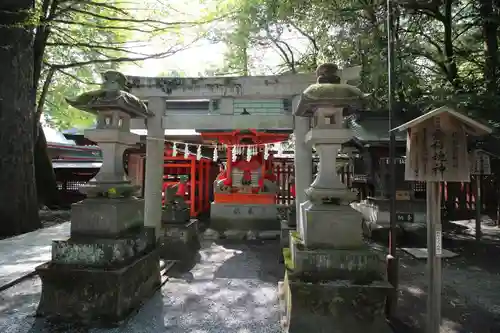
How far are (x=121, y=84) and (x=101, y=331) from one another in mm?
3589

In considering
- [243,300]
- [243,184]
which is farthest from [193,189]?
[243,300]

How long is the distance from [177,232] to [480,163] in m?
7.97

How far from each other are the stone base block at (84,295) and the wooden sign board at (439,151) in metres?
3.86

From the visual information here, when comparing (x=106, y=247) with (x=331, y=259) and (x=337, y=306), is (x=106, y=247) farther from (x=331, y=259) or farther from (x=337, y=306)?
(x=337, y=306)

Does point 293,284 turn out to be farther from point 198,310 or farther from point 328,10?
point 328,10

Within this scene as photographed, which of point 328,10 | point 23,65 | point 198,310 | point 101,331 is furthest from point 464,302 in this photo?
point 23,65

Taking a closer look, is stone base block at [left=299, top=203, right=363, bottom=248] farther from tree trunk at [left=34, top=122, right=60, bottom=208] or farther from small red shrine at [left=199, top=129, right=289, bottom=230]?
tree trunk at [left=34, top=122, right=60, bottom=208]

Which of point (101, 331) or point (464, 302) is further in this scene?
point (464, 302)

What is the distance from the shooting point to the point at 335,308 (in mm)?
3867

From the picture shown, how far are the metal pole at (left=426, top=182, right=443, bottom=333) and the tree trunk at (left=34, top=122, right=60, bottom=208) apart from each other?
49.5 feet

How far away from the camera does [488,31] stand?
8.42 m

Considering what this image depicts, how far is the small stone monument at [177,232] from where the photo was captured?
7.87 m

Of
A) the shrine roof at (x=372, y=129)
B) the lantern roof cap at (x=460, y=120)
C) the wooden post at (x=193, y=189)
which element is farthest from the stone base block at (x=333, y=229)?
the wooden post at (x=193, y=189)

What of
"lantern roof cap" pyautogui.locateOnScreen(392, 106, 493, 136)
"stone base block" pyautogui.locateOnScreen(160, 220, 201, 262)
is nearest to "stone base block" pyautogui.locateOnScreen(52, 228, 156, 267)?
"stone base block" pyautogui.locateOnScreen(160, 220, 201, 262)
